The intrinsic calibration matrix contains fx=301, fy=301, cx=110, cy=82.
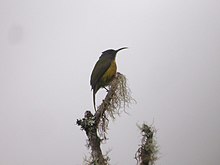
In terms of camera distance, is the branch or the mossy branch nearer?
the mossy branch

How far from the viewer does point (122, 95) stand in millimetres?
1194

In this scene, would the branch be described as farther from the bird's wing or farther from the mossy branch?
the bird's wing

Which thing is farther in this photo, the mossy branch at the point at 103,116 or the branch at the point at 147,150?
the branch at the point at 147,150

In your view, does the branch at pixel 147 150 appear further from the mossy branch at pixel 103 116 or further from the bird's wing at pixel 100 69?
the bird's wing at pixel 100 69

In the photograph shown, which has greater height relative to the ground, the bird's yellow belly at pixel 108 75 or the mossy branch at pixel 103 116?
the bird's yellow belly at pixel 108 75

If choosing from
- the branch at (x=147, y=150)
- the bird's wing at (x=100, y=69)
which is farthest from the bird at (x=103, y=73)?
the branch at (x=147, y=150)

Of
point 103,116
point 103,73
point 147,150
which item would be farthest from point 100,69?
point 147,150

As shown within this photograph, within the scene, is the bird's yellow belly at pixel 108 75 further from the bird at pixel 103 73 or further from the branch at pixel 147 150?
the branch at pixel 147 150

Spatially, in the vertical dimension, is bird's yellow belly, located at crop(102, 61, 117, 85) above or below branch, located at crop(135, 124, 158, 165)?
above

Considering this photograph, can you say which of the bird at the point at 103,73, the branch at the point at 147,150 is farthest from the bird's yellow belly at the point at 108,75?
the branch at the point at 147,150

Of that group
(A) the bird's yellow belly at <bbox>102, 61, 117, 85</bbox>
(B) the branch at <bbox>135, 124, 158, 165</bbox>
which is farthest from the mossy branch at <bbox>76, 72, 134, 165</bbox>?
(B) the branch at <bbox>135, 124, 158, 165</bbox>

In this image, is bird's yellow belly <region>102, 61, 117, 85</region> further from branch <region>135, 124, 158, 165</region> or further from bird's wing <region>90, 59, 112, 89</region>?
branch <region>135, 124, 158, 165</region>

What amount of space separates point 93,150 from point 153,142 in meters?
0.27

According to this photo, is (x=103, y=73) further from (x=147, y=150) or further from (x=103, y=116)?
(x=147, y=150)
